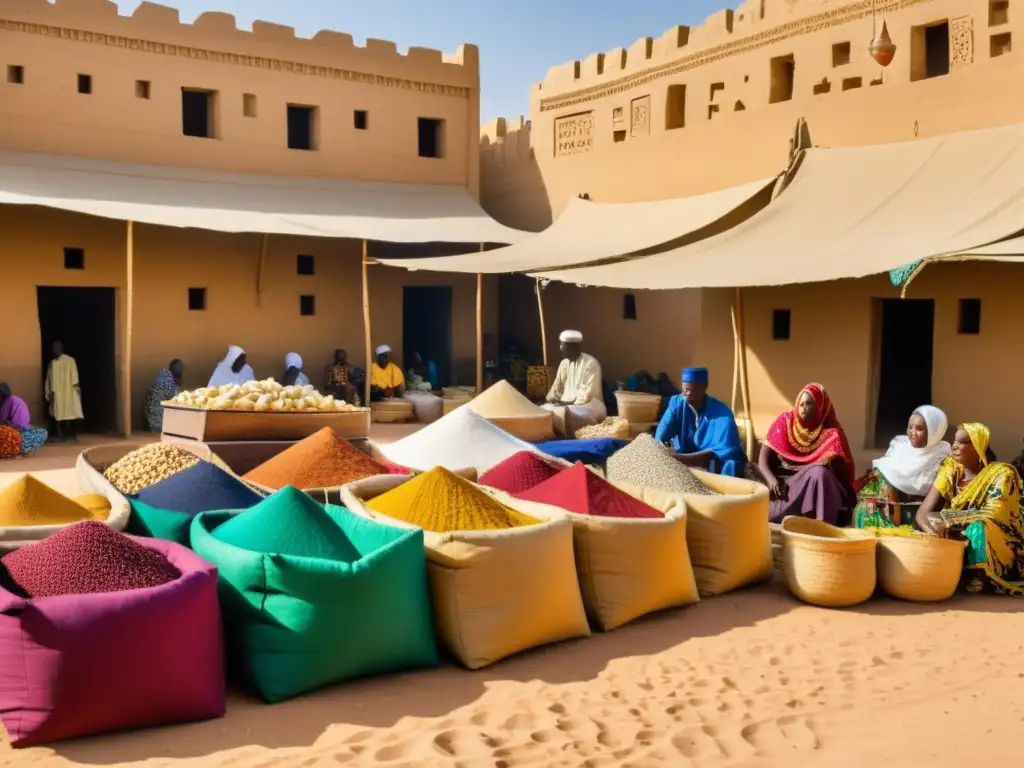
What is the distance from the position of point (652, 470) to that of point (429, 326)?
31.2 ft

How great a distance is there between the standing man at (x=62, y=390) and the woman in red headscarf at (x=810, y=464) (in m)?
7.07

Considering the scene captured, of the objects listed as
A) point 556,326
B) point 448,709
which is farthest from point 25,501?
point 556,326

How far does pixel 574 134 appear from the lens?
13594 mm

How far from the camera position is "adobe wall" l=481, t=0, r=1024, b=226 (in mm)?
9438

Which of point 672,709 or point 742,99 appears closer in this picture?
point 672,709

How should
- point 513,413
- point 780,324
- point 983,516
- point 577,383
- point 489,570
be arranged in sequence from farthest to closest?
1. point 577,383
2. point 780,324
3. point 513,413
4. point 983,516
5. point 489,570

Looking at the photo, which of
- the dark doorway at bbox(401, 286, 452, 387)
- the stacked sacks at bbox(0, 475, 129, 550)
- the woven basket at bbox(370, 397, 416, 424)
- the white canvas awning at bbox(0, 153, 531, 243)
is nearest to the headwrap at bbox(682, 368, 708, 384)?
the stacked sacks at bbox(0, 475, 129, 550)

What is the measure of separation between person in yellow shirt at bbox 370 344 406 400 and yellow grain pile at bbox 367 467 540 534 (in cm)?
759

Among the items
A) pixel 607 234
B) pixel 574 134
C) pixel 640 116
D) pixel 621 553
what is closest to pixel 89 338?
pixel 607 234

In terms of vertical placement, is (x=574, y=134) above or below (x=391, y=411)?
above

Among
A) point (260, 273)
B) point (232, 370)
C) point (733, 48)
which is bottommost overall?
point (232, 370)

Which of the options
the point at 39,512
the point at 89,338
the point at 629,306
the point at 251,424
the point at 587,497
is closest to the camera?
the point at 39,512

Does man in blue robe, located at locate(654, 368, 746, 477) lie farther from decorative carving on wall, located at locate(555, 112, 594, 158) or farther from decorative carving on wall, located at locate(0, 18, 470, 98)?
decorative carving on wall, located at locate(0, 18, 470, 98)

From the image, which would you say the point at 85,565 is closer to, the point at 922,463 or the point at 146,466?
the point at 146,466
